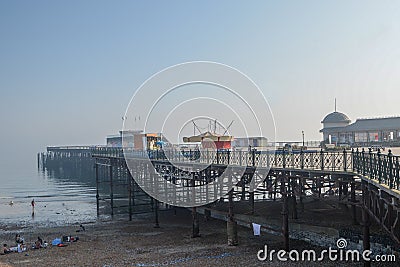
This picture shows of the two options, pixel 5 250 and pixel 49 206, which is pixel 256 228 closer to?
pixel 5 250

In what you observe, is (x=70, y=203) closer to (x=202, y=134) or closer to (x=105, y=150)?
(x=105, y=150)

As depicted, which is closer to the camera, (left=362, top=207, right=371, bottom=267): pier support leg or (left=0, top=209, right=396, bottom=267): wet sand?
(left=362, top=207, right=371, bottom=267): pier support leg

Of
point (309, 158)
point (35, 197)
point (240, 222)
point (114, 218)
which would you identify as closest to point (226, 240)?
point (240, 222)

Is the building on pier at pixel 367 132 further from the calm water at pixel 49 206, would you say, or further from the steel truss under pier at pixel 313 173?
the calm water at pixel 49 206

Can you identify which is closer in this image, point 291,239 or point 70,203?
point 291,239

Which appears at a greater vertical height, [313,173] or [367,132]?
[367,132]

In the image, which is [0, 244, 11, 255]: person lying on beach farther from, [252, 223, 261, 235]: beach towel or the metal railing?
[252, 223, 261, 235]: beach towel

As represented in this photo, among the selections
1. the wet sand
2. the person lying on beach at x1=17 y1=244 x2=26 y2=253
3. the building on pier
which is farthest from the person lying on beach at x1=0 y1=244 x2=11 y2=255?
the building on pier

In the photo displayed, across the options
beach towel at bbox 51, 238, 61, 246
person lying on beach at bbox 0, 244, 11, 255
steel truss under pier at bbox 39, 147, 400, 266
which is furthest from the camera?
beach towel at bbox 51, 238, 61, 246

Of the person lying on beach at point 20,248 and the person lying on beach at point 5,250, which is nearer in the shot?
the person lying on beach at point 5,250

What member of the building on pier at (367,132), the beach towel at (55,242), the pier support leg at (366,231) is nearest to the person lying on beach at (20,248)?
the beach towel at (55,242)

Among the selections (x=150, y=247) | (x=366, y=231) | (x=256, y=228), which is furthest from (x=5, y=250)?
(x=366, y=231)

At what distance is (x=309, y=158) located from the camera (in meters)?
20.9

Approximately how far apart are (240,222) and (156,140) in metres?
21.5
